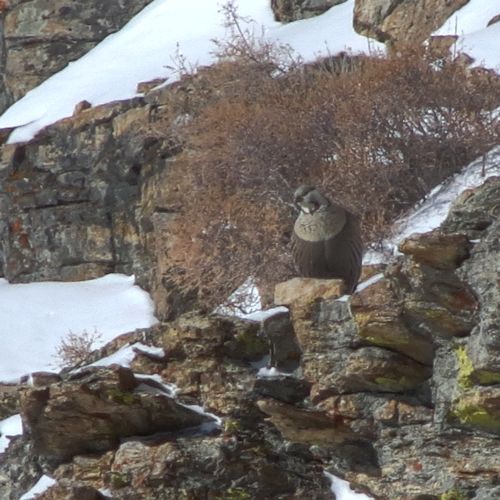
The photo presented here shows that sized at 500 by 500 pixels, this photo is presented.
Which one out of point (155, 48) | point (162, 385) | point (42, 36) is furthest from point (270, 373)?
point (42, 36)

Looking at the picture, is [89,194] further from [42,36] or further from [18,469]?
A: [18,469]

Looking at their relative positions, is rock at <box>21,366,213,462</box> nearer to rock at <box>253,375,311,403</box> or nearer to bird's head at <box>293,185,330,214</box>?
rock at <box>253,375,311,403</box>

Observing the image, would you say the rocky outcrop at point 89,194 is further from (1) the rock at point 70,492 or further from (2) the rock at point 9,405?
(1) the rock at point 70,492

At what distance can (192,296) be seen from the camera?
2286 centimetres

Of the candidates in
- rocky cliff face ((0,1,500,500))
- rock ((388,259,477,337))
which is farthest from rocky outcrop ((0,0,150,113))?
rock ((388,259,477,337))

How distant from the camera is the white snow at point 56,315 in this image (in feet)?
74.4

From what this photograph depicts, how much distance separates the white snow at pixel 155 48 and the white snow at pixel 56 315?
2.12 meters

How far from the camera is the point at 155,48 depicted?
27078 mm

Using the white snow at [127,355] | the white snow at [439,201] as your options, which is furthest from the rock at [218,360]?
the white snow at [439,201]

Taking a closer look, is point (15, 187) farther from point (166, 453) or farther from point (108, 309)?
point (166, 453)

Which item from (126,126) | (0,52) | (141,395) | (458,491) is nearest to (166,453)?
(141,395)

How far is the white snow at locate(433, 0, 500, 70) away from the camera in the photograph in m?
22.9

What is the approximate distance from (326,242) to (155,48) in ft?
39.0

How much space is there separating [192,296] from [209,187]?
123 centimetres
